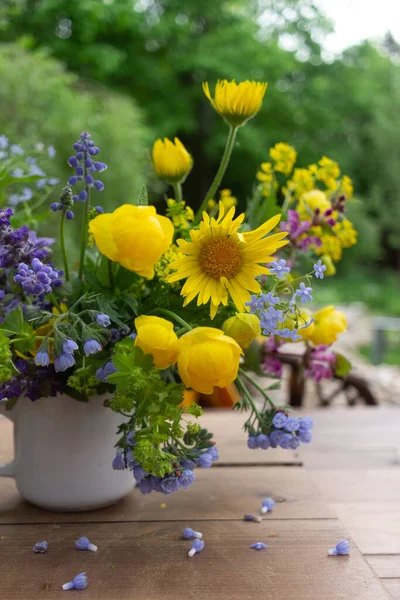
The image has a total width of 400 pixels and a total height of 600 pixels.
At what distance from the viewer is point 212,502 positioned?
2.39ft

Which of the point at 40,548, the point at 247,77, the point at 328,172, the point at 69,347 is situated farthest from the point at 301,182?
the point at 247,77

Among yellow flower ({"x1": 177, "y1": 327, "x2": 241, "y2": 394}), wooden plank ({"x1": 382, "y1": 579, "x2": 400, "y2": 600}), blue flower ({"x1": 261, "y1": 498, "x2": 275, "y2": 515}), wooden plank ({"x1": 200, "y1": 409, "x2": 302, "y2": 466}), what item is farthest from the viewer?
wooden plank ({"x1": 200, "y1": 409, "x2": 302, "y2": 466})

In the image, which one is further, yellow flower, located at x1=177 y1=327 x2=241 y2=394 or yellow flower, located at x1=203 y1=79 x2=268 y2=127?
yellow flower, located at x1=203 y1=79 x2=268 y2=127

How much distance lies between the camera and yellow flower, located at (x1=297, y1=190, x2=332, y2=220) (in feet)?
2.43

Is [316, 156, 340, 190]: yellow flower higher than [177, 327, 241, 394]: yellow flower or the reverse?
higher

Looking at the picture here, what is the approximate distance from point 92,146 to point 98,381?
0.23m

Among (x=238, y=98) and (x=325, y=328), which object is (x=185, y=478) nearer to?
(x=325, y=328)

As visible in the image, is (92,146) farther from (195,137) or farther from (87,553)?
(195,137)

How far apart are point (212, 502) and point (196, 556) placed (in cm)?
14

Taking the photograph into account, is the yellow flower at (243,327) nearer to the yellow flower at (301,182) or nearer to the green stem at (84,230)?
the green stem at (84,230)

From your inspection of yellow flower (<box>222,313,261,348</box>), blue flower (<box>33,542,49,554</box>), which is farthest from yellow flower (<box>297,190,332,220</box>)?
blue flower (<box>33,542,49,554</box>)

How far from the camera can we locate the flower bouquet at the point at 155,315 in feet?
1.64

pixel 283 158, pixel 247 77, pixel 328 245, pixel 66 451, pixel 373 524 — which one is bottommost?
pixel 373 524

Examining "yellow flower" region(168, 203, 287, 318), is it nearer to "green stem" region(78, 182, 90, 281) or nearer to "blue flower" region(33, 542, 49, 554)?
"green stem" region(78, 182, 90, 281)
